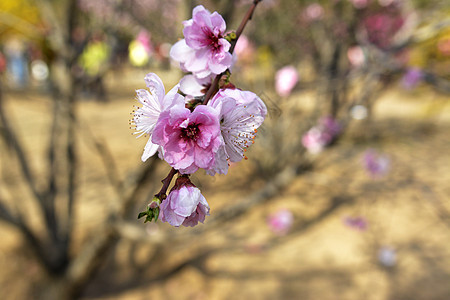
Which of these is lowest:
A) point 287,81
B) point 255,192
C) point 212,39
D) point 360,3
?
point 212,39

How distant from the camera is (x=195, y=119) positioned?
18.5 inches

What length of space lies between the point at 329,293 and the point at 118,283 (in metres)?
1.97

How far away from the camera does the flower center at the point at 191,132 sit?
0.46 meters

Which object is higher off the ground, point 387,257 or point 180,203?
point 387,257

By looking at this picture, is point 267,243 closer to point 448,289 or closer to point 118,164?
point 448,289

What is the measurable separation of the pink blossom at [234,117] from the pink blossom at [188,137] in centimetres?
Answer: 2

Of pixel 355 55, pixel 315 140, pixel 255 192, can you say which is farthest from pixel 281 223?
pixel 355 55

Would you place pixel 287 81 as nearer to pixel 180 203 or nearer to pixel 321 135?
pixel 321 135

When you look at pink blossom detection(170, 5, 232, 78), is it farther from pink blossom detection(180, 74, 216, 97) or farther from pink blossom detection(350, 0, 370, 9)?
pink blossom detection(350, 0, 370, 9)

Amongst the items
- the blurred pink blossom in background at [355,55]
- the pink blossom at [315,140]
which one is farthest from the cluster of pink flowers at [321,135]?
the blurred pink blossom in background at [355,55]

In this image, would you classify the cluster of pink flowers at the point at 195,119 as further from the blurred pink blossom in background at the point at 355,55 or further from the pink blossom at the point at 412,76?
the blurred pink blossom in background at the point at 355,55

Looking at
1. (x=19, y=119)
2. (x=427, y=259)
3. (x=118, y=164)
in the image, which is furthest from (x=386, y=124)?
(x=19, y=119)

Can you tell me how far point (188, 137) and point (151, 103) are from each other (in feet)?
0.43

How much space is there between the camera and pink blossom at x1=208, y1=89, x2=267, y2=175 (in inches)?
19.3
